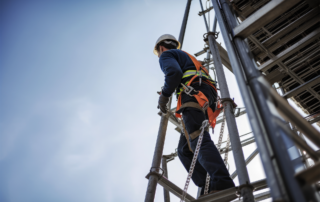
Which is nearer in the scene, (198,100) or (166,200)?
(198,100)

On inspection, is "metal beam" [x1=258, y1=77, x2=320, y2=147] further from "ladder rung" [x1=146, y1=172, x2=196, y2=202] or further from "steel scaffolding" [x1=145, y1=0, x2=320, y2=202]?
"ladder rung" [x1=146, y1=172, x2=196, y2=202]

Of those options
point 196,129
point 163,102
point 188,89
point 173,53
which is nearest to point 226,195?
point 196,129

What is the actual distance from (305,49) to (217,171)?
3311mm

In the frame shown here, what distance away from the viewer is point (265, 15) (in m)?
3.03

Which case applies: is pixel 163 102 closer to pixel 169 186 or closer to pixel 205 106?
pixel 205 106

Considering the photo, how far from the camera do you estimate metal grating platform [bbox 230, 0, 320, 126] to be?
17.5ft

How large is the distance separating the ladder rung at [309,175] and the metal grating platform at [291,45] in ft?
12.1

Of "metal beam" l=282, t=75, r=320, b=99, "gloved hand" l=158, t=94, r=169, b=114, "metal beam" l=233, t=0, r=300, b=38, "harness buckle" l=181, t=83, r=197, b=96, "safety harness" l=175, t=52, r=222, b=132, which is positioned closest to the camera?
"metal beam" l=233, t=0, r=300, b=38

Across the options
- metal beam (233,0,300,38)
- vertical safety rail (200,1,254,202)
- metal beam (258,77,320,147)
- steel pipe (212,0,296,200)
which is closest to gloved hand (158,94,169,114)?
vertical safety rail (200,1,254,202)

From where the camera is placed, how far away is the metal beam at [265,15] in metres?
2.95

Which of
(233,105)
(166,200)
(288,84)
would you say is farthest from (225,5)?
(166,200)

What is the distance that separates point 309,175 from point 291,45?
14.9ft

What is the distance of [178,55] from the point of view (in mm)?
5320

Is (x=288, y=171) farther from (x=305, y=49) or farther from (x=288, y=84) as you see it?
(x=288, y=84)
